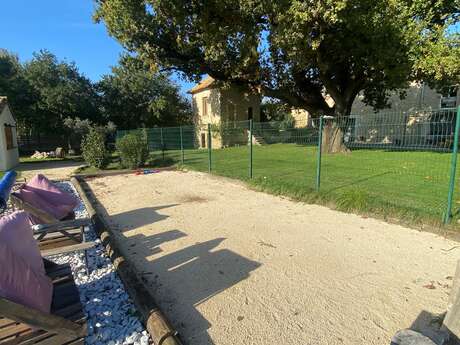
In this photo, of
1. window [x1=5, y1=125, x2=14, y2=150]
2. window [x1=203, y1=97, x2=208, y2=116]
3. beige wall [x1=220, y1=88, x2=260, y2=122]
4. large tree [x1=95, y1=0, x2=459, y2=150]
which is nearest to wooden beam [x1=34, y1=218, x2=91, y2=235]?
Answer: large tree [x1=95, y1=0, x2=459, y2=150]

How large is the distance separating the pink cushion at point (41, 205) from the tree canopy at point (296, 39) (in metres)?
11.2

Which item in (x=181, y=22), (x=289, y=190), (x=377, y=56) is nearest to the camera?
(x=289, y=190)

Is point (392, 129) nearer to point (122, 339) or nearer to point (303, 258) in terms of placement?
point (303, 258)

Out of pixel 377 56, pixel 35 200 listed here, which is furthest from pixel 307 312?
pixel 377 56

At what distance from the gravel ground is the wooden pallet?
0.85 m

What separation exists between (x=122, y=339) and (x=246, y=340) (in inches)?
40.9

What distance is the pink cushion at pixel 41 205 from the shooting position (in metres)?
4.14

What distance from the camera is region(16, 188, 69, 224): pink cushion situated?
4.14m

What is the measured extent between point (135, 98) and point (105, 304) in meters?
Result: 30.7

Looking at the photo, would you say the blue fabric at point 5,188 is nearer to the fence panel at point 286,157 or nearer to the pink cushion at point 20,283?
the pink cushion at point 20,283

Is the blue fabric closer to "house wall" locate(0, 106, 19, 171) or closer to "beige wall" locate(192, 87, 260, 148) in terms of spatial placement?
"house wall" locate(0, 106, 19, 171)

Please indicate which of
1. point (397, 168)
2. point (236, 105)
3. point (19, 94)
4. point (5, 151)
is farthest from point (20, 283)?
point (19, 94)

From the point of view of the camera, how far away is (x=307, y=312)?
9.32ft

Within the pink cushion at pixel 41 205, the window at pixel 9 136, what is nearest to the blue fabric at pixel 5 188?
the pink cushion at pixel 41 205
